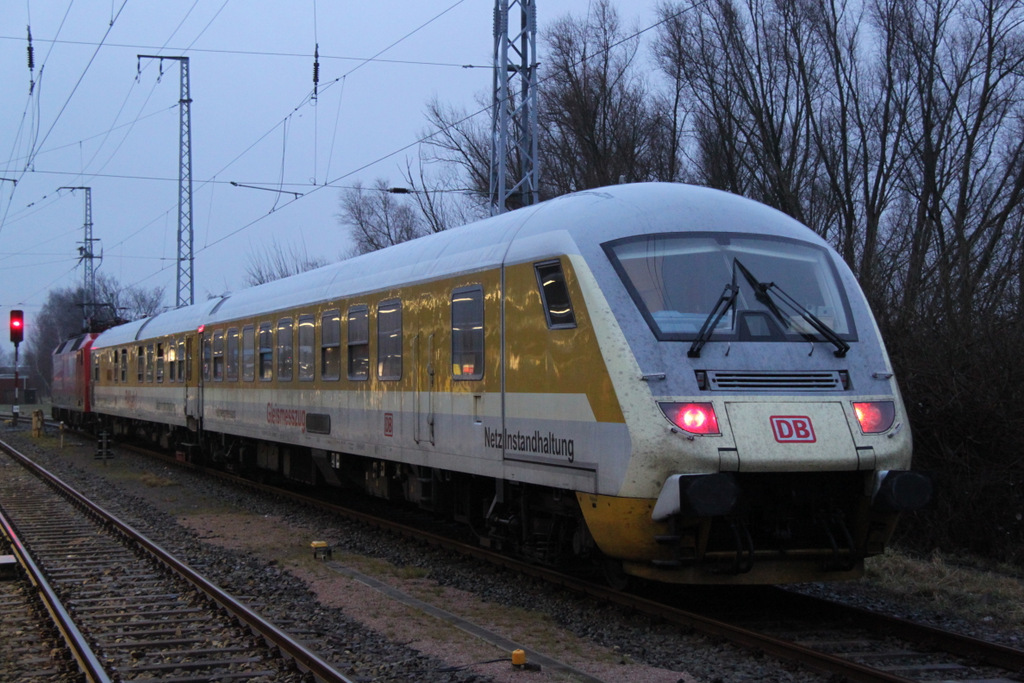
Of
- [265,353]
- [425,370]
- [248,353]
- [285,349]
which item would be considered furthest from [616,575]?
[248,353]

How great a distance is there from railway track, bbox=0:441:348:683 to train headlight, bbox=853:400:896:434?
4004 mm

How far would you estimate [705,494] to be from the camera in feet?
22.6

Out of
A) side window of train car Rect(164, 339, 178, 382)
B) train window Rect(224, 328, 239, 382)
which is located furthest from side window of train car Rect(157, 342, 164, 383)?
train window Rect(224, 328, 239, 382)

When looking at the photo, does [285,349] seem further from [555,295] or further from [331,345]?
[555,295]

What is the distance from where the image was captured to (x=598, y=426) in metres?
7.67

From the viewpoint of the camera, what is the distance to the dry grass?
816 cm

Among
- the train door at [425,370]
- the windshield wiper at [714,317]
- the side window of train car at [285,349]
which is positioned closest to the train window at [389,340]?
the train door at [425,370]

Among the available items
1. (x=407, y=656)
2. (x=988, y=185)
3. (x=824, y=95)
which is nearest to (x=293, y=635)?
(x=407, y=656)

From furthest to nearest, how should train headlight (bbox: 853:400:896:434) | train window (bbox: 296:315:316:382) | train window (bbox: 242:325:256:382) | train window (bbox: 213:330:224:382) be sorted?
1. train window (bbox: 213:330:224:382)
2. train window (bbox: 242:325:256:382)
3. train window (bbox: 296:315:316:382)
4. train headlight (bbox: 853:400:896:434)

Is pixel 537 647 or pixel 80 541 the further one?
pixel 80 541

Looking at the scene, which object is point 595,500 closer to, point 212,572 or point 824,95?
point 212,572

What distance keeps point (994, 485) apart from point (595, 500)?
5337 mm

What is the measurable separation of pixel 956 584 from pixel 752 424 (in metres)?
3.19

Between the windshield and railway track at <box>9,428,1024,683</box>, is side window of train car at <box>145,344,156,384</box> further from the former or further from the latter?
the windshield
